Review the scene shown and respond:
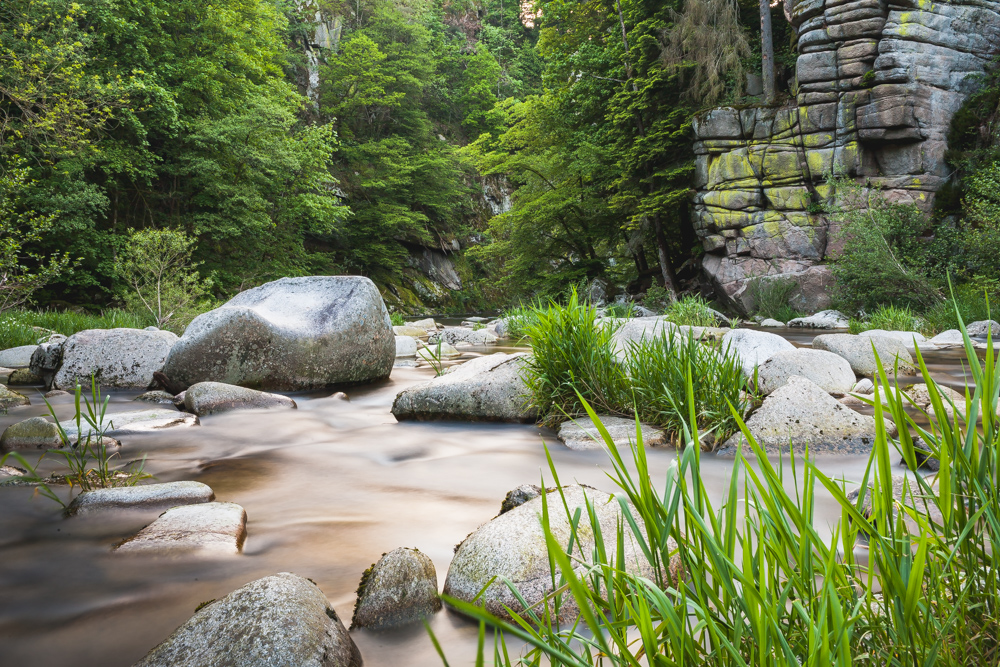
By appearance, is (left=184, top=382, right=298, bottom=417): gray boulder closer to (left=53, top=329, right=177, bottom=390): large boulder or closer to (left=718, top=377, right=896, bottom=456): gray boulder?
(left=53, top=329, right=177, bottom=390): large boulder

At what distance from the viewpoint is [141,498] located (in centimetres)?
264

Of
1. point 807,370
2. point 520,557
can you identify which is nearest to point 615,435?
point 520,557

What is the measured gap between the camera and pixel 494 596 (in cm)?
177

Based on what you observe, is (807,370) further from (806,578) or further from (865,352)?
(806,578)

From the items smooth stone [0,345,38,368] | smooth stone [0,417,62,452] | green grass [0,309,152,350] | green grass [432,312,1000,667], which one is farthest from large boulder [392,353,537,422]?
green grass [0,309,152,350]

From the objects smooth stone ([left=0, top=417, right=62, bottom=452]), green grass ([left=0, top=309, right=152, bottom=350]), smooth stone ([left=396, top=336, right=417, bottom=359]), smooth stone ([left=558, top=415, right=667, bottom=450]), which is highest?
green grass ([left=0, top=309, right=152, bottom=350])

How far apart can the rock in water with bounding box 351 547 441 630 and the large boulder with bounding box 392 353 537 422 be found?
9.20 ft

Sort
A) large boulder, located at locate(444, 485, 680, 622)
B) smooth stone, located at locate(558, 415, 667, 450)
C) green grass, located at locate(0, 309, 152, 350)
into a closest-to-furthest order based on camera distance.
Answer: large boulder, located at locate(444, 485, 680, 622) → smooth stone, located at locate(558, 415, 667, 450) → green grass, located at locate(0, 309, 152, 350)

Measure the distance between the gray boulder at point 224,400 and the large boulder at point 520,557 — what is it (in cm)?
369

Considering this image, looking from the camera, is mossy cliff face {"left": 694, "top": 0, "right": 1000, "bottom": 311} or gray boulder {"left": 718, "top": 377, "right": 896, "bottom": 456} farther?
mossy cliff face {"left": 694, "top": 0, "right": 1000, "bottom": 311}

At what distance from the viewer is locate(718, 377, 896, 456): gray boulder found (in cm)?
352

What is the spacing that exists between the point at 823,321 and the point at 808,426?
45.0 feet

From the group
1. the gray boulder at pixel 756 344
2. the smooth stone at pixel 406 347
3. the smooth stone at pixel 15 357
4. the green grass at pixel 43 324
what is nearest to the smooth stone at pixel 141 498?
the gray boulder at pixel 756 344

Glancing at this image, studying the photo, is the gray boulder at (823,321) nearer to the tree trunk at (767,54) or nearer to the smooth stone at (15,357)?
the tree trunk at (767,54)
